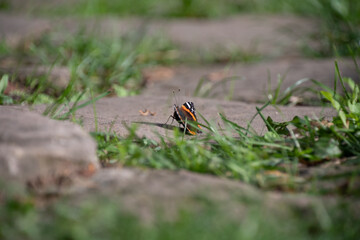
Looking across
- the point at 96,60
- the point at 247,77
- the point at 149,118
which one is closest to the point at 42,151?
the point at 149,118

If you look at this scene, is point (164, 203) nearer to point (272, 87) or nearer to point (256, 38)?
point (272, 87)

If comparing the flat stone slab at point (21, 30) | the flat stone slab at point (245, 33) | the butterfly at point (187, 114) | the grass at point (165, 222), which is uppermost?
the flat stone slab at point (245, 33)

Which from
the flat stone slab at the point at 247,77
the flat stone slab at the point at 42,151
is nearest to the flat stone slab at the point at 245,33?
the flat stone slab at the point at 247,77

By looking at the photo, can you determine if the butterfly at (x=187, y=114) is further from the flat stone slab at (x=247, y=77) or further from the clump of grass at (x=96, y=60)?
the clump of grass at (x=96, y=60)

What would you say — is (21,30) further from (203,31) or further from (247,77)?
(247,77)

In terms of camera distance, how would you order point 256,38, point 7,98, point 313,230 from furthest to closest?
point 256,38 → point 7,98 → point 313,230

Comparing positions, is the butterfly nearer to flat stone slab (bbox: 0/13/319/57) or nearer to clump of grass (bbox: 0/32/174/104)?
clump of grass (bbox: 0/32/174/104)

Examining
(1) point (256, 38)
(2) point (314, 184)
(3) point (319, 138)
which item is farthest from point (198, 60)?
(2) point (314, 184)
